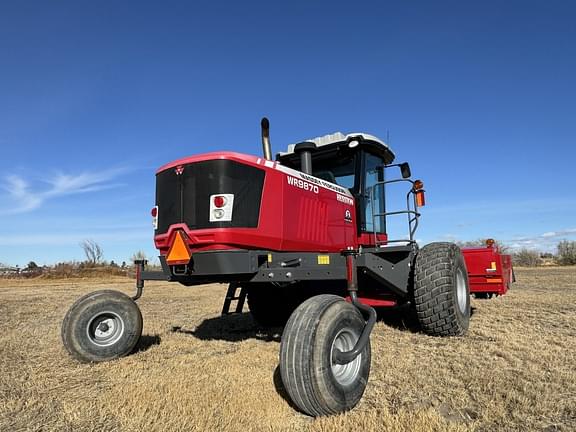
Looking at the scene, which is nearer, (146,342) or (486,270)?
(146,342)

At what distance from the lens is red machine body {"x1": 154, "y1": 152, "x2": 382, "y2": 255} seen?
413 cm

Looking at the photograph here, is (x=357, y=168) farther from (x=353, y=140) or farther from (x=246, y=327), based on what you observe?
(x=246, y=327)

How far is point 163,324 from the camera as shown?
7.33 metres

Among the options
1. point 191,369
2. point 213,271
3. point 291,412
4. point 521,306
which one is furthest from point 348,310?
point 521,306

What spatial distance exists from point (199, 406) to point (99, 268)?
33313 millimetres

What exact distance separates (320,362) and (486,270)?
5.59 m

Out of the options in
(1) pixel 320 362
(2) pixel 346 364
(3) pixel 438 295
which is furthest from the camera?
(3) pixel 438 295

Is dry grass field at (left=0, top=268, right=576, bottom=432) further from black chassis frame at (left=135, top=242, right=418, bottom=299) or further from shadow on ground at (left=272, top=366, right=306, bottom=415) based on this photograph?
black chassis frame at (left=135, top=242, right=418, bottom=299)

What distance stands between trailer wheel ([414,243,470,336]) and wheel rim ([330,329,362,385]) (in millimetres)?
2173

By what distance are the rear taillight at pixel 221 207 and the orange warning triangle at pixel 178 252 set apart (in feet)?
1.33

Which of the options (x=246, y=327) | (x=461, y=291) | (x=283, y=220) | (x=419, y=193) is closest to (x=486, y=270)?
(x=461, y=291)

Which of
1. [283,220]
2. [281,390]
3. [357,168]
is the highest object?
[357,168]

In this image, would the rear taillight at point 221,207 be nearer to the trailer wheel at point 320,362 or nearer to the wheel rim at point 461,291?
the trailer wheel at point 320,362

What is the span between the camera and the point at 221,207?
13.4ft
